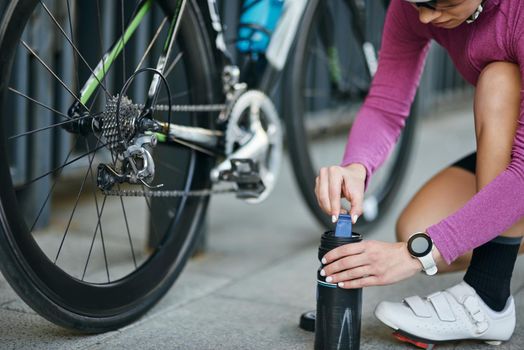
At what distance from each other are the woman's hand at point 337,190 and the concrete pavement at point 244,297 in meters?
0.39

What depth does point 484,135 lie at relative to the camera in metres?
2.17

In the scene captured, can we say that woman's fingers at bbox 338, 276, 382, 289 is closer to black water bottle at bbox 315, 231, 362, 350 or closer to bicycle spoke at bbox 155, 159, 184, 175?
black water bottle at bbox 315, 231, 362, 350

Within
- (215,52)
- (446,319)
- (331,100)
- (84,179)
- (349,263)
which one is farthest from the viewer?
(331,100)

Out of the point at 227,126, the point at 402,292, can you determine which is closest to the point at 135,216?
the point at 227,126

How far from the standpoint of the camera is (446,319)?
7.24ft

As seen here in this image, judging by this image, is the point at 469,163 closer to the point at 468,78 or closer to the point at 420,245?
the point at 468,78

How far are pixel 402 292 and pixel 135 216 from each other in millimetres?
1305

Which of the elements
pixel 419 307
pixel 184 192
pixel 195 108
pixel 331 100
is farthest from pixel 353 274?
pixel 331 100

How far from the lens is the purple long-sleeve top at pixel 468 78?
2.00 metres

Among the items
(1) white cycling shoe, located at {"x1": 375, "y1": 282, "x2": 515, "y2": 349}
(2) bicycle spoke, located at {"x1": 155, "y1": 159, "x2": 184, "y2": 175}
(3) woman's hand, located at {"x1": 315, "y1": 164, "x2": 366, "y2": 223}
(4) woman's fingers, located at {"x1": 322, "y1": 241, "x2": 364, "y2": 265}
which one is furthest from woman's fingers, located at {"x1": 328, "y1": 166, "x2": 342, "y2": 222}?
(2) bicycle spoke, located at {"x1": 155, "y1": 159, "x2": 184, "y2": 175}

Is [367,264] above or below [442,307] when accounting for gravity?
above

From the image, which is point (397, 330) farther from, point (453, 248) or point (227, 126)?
point (227, 126)

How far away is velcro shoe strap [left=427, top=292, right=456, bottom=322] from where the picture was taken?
2209mm

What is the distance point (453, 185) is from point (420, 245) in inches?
22.8
